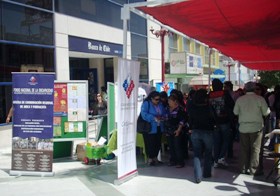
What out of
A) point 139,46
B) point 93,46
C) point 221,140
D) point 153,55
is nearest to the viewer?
point 221,140

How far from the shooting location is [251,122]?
22.9ft

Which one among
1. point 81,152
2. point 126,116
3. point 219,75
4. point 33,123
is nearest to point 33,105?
point 33,123

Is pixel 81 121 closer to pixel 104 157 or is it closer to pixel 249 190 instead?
pixel 104 157

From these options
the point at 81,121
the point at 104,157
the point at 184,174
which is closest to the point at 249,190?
the point at 184,174

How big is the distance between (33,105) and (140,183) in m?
2.67

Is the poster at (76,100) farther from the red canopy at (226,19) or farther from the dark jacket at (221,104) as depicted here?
the dark jacket at (221,104)

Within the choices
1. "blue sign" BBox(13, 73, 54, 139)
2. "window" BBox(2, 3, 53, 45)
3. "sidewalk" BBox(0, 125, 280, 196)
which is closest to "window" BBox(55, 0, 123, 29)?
"window" BBox(2, 3, 53, 45)

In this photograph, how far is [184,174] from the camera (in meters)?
7.54

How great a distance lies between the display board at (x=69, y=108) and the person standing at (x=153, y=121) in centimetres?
170

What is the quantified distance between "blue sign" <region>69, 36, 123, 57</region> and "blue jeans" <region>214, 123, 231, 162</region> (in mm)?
8390

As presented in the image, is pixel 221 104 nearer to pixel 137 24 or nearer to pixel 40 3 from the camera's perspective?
pixel 40 3

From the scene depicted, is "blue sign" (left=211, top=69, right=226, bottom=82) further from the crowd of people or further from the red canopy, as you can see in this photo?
the crowd of people

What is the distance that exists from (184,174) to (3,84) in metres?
6.67

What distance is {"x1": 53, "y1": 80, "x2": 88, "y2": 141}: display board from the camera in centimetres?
897
